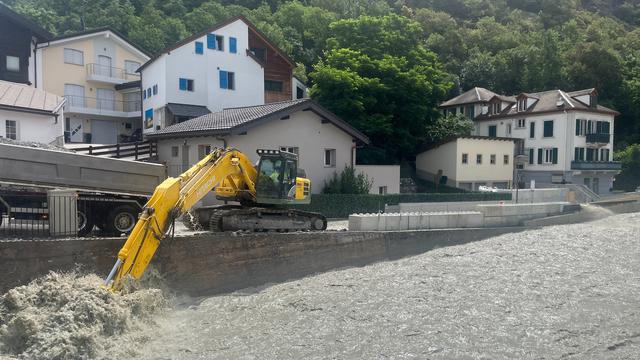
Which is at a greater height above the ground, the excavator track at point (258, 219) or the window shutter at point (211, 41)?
the window shutter at point (211, 41)

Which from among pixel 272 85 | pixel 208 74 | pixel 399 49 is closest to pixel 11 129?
pixel 208 74

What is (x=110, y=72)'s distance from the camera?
42125 millimetres

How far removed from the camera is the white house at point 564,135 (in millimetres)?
44594

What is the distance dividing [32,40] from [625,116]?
197ft

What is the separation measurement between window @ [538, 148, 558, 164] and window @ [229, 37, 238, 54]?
28.8 m

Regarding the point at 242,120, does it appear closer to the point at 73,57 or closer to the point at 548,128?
the point at 73,57

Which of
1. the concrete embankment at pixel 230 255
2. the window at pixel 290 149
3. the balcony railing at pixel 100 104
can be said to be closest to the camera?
the concrete embankment at pixel 230 255

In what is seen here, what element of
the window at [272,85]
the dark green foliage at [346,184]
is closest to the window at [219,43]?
the window at [272,85]

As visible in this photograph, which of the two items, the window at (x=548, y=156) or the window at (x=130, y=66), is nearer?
the window at (x=130, y=66)

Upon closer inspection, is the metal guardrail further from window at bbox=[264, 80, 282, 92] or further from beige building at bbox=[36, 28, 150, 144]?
window at bbox=[264, 80, 282, 92]

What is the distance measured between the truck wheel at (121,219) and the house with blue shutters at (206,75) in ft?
Answer: 64.3

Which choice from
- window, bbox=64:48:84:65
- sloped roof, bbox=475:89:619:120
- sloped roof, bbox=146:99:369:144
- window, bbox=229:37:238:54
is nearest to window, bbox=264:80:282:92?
window, bbox=229:37:238:54

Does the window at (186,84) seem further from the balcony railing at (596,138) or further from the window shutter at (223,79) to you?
the balcony railing at (596,138)

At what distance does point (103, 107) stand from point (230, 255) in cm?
3249
